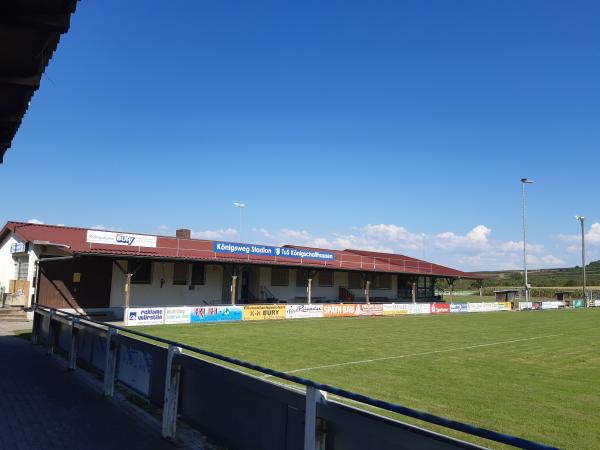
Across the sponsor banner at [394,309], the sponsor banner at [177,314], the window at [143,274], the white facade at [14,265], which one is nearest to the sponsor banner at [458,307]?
the sponsor banner at [394,309]

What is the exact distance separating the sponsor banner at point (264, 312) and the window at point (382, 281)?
1777 centimetres

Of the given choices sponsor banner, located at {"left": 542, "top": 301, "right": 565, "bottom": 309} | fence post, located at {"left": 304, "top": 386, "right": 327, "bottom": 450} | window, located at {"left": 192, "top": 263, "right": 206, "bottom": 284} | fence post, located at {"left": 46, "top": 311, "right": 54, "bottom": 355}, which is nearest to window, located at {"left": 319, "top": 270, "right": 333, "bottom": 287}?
window, located at {"left": 192, "top": 263, "right": 206, "bottom": 284}

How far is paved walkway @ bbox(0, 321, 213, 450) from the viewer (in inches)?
233

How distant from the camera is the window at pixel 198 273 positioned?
3238 cm

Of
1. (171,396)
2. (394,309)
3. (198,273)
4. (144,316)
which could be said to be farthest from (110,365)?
(394,309)

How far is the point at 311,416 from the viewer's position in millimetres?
4289

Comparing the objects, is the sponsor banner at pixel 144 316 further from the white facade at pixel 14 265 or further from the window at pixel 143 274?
the white facade at pixel 14 265

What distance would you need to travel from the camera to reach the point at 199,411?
610cm

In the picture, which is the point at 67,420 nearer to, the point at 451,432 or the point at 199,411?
the point at 199,411

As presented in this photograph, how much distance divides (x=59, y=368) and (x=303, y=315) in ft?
74.2

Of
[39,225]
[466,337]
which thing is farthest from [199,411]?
[39,225]

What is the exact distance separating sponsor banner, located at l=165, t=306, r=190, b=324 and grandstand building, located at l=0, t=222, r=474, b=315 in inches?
92.9

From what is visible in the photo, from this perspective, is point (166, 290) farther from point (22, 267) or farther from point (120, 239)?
point (22, 267)

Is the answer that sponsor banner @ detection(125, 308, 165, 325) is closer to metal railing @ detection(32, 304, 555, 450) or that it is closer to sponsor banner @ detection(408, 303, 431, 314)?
metal railing @ detection(32, 304, 555, 450)
